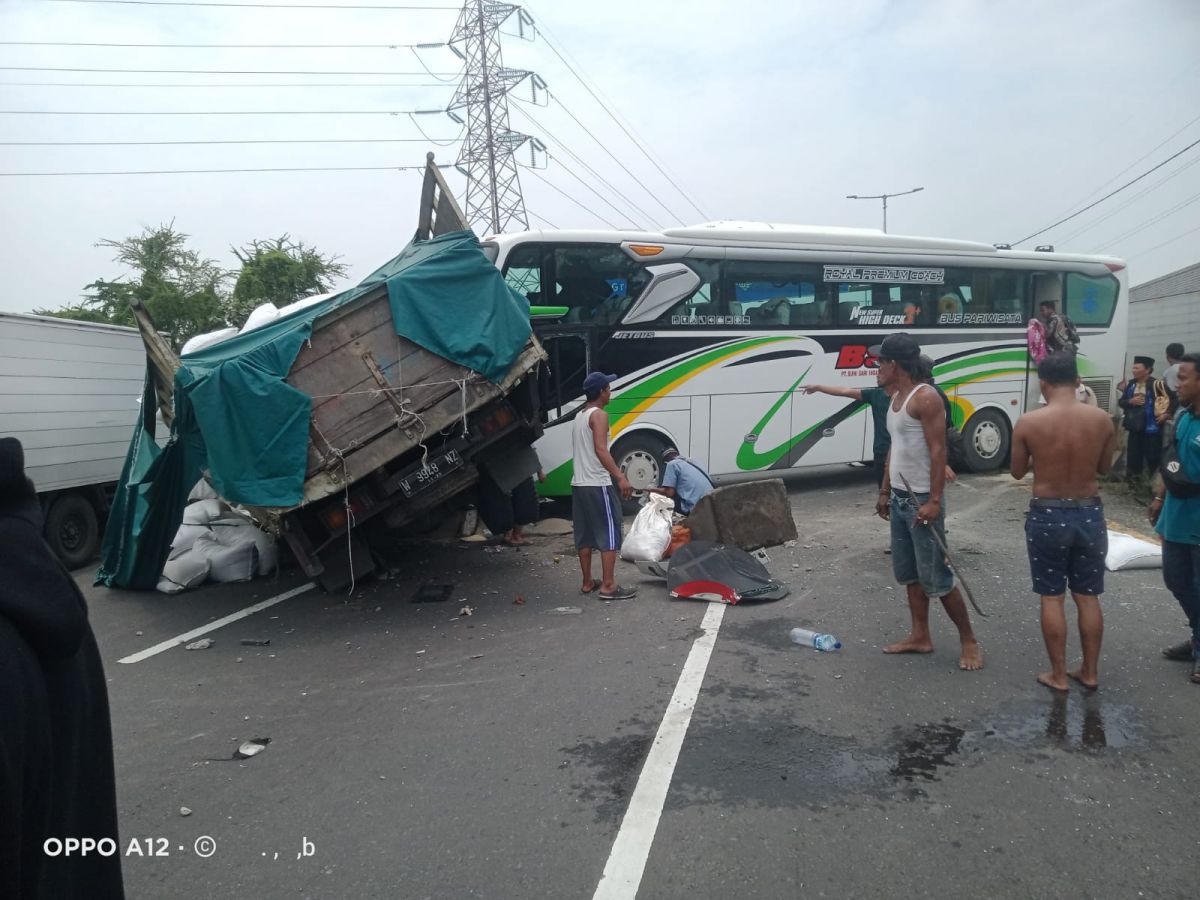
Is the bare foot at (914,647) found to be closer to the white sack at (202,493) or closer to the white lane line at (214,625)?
the white lane line at (214,625)

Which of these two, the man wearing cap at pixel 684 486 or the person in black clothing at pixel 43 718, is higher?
the person in black clothing at pixel 43 718

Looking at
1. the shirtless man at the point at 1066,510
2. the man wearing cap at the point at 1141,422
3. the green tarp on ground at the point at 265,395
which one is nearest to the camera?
the shirtless man at the point at 1066,510

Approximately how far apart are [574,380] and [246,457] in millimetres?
4458

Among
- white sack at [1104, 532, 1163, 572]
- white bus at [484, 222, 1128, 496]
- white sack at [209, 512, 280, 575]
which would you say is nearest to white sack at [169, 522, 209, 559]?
white sack at [209, 512, 280, 575]

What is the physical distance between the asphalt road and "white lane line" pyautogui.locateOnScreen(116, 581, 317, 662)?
5.0 inches

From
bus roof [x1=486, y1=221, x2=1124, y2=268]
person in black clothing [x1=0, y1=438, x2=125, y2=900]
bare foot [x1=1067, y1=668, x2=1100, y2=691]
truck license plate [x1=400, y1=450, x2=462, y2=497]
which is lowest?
bare foot [x1=1067, y1=668, x2=1100, y2=691]

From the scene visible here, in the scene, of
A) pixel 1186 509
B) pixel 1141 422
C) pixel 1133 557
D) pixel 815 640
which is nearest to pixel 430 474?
pixel 815 640

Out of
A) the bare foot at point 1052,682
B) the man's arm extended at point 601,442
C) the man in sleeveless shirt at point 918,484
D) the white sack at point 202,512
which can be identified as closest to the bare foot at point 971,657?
the man in sleeveless shirt at point 918,484

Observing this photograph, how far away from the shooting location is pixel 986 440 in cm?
1300

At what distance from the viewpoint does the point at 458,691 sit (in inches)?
195

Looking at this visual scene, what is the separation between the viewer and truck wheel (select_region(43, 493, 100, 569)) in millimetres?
9359

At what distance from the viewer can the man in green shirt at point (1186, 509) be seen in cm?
457

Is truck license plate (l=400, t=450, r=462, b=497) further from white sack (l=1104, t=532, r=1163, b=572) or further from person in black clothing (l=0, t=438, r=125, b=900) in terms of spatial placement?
white sack (l=1104, t=532, r=1163, b=572)

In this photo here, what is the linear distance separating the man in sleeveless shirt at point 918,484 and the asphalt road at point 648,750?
38 centimetres
